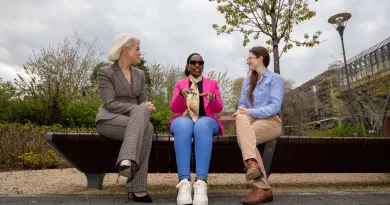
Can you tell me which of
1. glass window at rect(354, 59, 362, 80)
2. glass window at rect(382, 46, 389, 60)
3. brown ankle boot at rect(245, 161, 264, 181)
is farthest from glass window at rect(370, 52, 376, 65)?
brown ankle boot at rect(245, 161, 264, 181)

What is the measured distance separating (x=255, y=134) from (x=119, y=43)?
1.54 m

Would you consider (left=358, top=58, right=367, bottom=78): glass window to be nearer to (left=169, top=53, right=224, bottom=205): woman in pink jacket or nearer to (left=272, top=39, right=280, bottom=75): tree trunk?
(left=272, top=39, right=280, bottom=75): tree trunk

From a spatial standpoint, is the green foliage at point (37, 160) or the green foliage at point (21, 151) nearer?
the green foliage at point (37, 160)

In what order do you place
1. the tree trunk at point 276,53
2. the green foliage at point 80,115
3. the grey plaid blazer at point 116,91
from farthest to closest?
1. the green foliage at point 80,115
2. the tree trunk at point 276,53
3. the grey plaid blazer at point 116,91

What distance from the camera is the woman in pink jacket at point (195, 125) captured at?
101 inches

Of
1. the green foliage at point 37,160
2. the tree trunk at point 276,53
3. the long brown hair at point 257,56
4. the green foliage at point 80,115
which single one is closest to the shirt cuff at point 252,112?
the long brown hair at point 257,56

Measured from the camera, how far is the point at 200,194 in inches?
97.1

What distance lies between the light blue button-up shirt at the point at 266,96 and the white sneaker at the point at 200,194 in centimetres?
84

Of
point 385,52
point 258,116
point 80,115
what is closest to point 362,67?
point 385,52

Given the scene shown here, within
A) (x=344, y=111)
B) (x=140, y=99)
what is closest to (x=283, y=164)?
(x=140, y=99)

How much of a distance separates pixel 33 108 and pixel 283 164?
1282 centimetres

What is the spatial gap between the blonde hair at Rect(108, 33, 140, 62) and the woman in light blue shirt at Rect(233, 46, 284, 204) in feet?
3.91

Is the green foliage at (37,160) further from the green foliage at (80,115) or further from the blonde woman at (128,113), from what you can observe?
the green foliage at (80,115)

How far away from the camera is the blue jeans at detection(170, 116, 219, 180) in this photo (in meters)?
2.68
